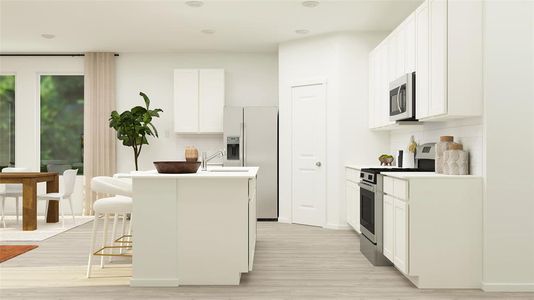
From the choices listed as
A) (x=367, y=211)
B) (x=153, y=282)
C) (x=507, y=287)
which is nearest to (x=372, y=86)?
(x=367, y=211)

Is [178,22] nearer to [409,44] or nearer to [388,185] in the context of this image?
[409,44]

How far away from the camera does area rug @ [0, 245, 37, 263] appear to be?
16.2 ft

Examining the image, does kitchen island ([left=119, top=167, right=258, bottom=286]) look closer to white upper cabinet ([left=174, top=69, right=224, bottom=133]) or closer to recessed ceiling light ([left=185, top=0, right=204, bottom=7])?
recessed ceiling light ([left=185, top=0, right=204, bottom=7])

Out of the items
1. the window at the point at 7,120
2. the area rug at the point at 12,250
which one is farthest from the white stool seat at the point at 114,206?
the window at the point at 7,120

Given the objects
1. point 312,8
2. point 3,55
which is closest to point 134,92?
point 3,55

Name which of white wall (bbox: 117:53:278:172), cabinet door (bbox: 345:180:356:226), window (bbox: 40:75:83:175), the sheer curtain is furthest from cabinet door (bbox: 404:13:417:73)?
window (bbox: 40:75:83:175)

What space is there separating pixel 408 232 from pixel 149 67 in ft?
19.2

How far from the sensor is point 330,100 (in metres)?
6.88

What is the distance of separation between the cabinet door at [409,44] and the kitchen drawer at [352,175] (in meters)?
1.49

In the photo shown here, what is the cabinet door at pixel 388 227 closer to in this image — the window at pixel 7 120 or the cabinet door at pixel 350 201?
the cabinet door at pixel 350 201

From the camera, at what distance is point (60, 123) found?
336 inches

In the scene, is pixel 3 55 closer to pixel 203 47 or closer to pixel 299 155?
pixel 203 47

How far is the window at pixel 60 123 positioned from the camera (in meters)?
8.48

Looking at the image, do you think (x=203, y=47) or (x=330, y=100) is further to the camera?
(x=203, y=47)
